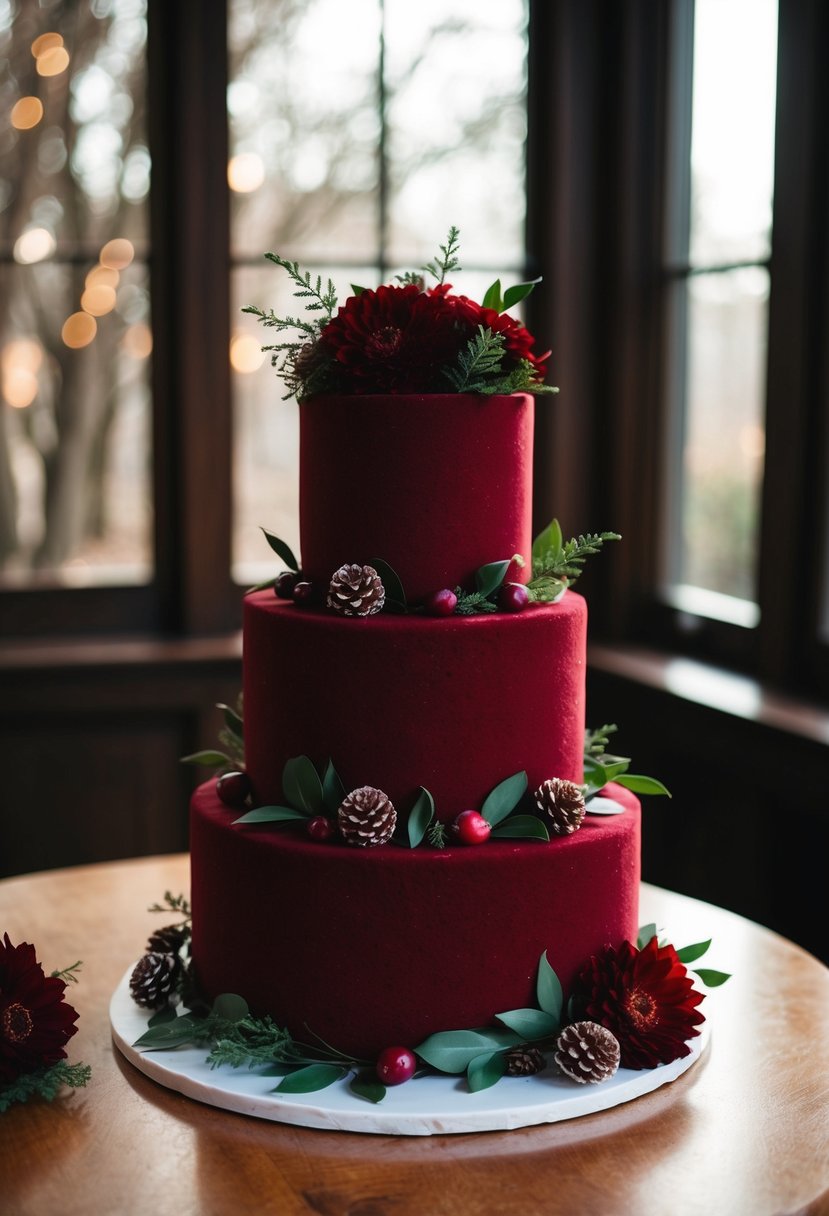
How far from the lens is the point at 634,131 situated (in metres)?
2.81

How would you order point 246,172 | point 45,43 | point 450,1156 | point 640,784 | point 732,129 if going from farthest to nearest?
1. point 246,172
2. point 45,43
3. point 732,129
4. point 640,784
5. point 450,1156

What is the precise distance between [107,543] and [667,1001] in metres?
1.94

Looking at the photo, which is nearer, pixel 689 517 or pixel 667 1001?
pixel 667 1001

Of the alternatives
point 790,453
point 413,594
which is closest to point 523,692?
point 413,594

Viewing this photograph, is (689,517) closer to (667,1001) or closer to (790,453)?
(790,453)

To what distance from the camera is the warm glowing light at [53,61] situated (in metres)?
2.68

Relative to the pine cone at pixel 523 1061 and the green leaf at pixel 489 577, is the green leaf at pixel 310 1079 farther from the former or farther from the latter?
the green leaf at pixel 489 577

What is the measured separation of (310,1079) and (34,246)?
2.08m

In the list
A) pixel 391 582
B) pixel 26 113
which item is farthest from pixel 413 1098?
pixel 26 113

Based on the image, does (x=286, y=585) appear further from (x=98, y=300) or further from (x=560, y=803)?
(x=98, y=300)

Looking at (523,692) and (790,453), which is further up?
(790,453)

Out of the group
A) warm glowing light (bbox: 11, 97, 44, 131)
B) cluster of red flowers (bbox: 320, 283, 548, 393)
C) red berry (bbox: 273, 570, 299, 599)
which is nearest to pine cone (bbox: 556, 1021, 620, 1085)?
red berry (bbox: 273, 570, 299, 599)

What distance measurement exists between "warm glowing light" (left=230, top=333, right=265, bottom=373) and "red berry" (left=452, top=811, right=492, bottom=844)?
6.00 feet

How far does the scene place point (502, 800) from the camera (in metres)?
1.20
